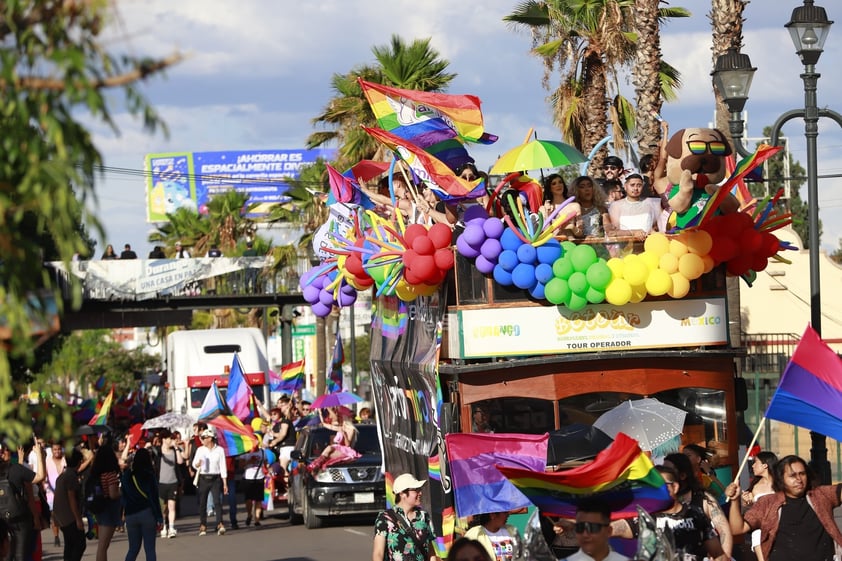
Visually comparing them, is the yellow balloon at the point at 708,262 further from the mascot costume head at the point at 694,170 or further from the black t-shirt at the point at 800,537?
the black t-shirt at the point at 800,537

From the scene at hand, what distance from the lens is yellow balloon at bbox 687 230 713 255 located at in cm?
1277

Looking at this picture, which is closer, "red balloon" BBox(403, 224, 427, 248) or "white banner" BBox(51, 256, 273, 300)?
"red balloon" BBox(403, 224, 427, 248)

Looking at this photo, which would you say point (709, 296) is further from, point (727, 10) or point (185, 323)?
point (185, 323)

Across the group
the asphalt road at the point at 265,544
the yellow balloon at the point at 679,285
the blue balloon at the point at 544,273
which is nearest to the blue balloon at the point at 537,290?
the blue balloon at the point at 544,273

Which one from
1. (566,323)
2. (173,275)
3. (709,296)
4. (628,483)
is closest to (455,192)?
(566,323)

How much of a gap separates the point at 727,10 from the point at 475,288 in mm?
9719

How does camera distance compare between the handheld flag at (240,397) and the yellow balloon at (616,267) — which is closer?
the yellow balloon at (616,267)

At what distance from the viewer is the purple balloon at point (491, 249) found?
1273 centimetres

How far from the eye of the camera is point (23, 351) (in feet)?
15.1

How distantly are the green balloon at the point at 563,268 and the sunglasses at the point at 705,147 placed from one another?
1.48 meters

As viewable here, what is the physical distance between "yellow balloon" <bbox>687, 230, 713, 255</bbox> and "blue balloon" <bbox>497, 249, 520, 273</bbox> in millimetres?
1580

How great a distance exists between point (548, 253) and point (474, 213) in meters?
0.90

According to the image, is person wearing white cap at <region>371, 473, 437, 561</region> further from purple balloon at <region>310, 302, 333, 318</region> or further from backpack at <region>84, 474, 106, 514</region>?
purple balloon at <region>310, 302, 333, 318</region>

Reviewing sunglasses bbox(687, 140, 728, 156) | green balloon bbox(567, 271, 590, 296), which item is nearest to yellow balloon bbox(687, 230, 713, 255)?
sunglasses bbox(687, 140, 728, 156)
